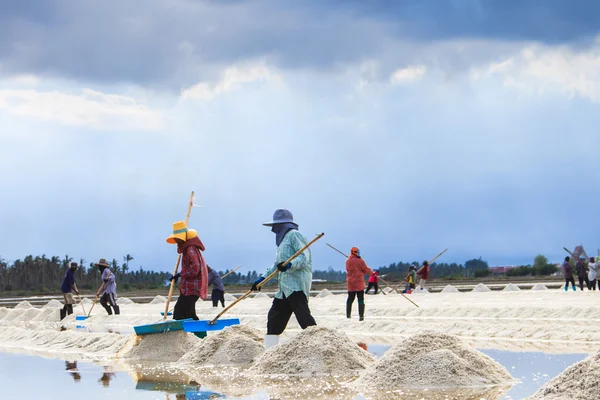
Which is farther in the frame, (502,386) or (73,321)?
(73,321)

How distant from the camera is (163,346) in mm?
12781

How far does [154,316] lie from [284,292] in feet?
44.5

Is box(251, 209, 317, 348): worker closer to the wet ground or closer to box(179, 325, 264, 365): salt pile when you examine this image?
box(179, 325, 264, 365): salt pile

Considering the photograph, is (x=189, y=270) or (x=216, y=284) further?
(x=216, y=284)

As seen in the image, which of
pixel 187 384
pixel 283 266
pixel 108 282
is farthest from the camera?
pixel 108 282

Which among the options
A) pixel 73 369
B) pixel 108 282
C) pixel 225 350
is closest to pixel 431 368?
pixel 225 350

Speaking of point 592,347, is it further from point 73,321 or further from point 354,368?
point 73,321

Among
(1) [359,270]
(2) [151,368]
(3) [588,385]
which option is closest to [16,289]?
(1) [359,270]

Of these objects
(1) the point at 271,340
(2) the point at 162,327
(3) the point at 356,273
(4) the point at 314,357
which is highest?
(3) the point at 356,273

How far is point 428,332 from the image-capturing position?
32.4 ft

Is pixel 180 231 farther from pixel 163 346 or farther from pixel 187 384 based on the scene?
pixel 187 384

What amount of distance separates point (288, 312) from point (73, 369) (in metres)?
2.85

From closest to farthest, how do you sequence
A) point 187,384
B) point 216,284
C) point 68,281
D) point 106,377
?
A: point 187,384 < point 106,377 < point 68,281 < point 216,284

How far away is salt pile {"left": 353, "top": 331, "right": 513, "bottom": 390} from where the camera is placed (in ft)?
29.8
